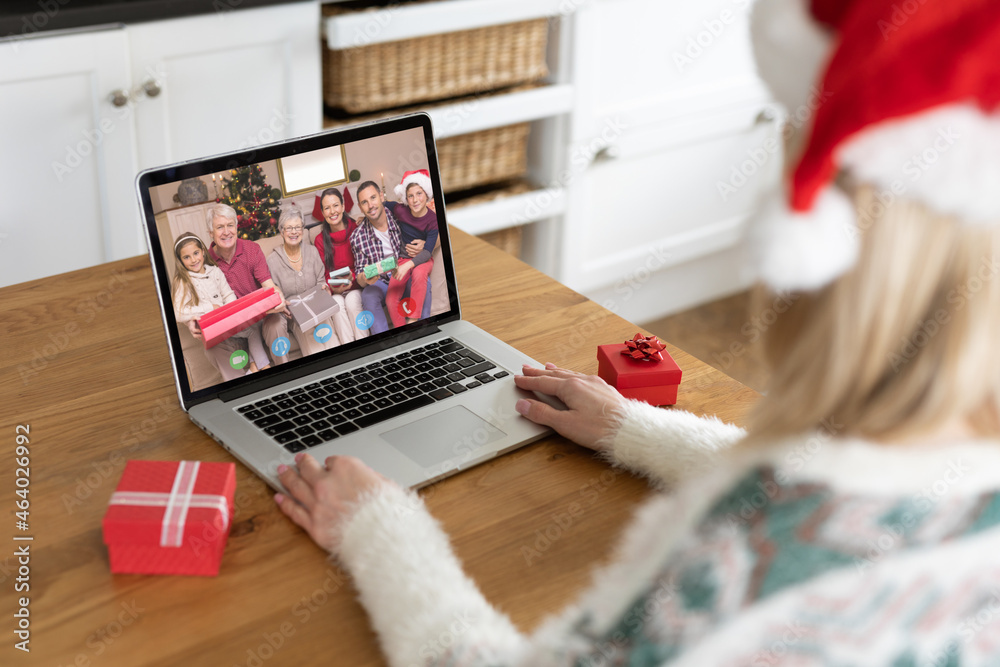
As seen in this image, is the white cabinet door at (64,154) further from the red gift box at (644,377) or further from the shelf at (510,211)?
the red gift box at (644,377)

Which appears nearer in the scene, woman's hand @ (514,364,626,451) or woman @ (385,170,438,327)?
woman's hand @ (514,364,626,451)

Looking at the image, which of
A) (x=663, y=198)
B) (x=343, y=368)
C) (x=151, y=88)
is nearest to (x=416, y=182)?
(x=343, y=368)

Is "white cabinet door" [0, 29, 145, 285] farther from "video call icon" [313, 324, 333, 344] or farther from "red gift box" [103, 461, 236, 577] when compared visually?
"red gift box" [103, 461, 236, 577]

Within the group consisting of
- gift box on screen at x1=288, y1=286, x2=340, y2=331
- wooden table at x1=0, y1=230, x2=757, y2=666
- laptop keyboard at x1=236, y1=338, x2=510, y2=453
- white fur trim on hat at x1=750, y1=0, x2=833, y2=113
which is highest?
white fur trim on hat at x1=750, y1=0, x2=833, y2=113

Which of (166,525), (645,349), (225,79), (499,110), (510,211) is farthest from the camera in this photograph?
(510,211)

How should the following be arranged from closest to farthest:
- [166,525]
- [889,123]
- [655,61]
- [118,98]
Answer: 1. [889,123]
2. [166,525]
3. [118,98]
4. [655,61]

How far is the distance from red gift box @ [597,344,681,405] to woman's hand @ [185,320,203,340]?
1.34ft

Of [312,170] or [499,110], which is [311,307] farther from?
[499,110]

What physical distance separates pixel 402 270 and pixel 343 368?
13cm

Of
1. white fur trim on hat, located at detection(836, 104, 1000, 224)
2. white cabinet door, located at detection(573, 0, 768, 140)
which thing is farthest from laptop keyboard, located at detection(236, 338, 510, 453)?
white cabinet door, located at detection(573, 0, 768, 140)

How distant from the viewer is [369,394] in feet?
3.06

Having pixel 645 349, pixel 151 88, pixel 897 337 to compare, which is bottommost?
pixel 645 349

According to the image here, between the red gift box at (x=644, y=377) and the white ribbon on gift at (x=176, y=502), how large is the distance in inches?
16.1

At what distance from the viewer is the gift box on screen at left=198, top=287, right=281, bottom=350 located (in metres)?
0.89
